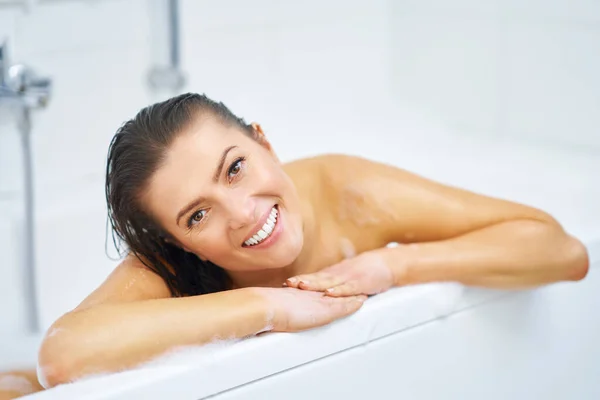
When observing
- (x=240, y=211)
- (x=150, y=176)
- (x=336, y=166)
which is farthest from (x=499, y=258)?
(x=150, y=176)

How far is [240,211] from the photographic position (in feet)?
3.40

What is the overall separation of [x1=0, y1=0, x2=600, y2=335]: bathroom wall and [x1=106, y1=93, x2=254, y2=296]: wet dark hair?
0.79 feet

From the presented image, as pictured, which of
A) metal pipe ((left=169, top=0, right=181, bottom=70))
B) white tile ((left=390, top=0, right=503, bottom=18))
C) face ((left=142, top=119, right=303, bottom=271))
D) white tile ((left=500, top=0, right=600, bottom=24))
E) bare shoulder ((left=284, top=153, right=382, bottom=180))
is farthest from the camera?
white tile ((left=390, top=0, right=503, bottom=18))

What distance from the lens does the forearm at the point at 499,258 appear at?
1.16 metres

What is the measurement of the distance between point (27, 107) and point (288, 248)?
66 cm

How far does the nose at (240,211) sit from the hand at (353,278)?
96 millimetres

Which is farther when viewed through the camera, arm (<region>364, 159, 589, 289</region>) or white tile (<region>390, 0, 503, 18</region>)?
white tile (<region>390, 0, 503, 18</region>)

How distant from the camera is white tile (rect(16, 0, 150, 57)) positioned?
5.41 feet

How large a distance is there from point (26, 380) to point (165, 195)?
29 centimetres

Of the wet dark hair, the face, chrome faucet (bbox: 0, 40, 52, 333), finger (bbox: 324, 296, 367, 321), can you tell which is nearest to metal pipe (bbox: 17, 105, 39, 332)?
chrome faucet (bbox: 0, 40, 52, 333)

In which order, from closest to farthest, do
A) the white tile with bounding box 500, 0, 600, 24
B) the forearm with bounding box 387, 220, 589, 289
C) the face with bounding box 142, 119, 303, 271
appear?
the face with bounding box 142, 119, 303, 271, the forearm with bounding box 387, 220, 589, 289, the white tile with bounding box 500, 0, 600, 24

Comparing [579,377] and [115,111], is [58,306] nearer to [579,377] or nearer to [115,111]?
[115,111]

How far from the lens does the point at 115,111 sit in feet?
5.73

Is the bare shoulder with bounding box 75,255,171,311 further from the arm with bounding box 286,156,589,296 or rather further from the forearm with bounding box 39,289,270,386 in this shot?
the arm with bounding box 286,156,589,296
